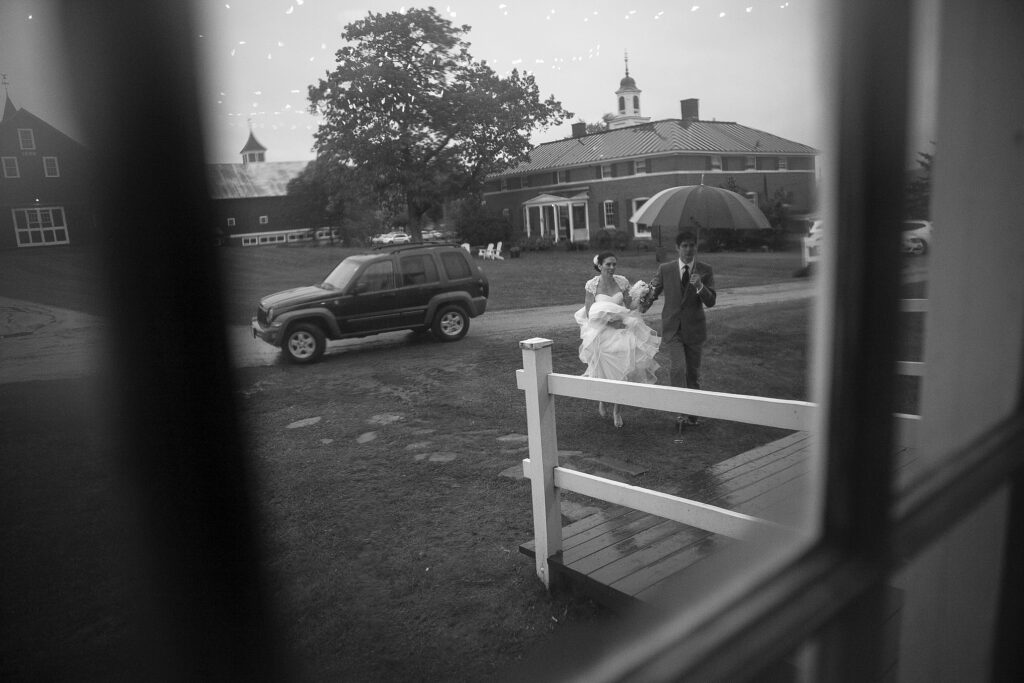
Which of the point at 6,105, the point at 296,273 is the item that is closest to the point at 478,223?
the point at 296,273

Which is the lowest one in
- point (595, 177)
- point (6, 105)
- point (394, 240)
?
point (394, 240)

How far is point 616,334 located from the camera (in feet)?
16.2

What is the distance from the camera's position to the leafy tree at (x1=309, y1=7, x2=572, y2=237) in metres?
4.42

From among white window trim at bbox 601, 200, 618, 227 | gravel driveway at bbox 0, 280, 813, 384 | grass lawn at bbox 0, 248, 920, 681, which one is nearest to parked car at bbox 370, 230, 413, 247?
grass lawn at bbox 0, 248, 920, 681

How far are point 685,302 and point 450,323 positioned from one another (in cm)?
501

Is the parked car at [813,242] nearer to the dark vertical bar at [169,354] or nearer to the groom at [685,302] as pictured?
the dark vertical bar at [169,354]

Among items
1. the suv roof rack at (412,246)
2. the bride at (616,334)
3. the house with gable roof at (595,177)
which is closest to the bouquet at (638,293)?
the bride at (616,334)

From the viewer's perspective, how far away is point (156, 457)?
5.58m

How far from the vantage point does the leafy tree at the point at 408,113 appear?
4.42 meters

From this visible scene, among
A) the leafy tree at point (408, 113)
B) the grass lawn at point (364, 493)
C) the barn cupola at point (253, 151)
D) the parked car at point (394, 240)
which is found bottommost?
the grass lawn at point (364, 493)

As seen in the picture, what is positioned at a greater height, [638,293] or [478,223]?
[478,223]

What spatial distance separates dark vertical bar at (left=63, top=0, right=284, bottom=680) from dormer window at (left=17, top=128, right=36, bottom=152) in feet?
0.47

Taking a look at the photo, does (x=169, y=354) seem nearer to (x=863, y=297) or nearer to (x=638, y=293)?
(x=638, y=293)

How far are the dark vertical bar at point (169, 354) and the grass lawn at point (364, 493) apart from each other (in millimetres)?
183
